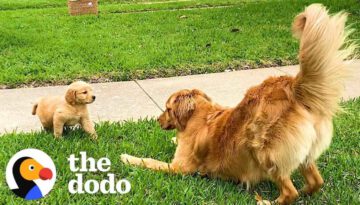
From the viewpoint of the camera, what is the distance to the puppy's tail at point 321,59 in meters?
3.52

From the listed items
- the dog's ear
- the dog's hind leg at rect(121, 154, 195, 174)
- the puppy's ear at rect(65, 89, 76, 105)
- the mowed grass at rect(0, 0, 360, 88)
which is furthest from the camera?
the mowed grass at rect(0, 0, 360, 88)

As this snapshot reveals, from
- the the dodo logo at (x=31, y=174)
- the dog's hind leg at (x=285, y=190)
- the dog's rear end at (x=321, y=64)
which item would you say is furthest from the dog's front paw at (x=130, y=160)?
the dog's rear end at (x=321, y=64)

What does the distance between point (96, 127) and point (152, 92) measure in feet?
4.52

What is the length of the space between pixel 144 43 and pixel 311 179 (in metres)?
5.59

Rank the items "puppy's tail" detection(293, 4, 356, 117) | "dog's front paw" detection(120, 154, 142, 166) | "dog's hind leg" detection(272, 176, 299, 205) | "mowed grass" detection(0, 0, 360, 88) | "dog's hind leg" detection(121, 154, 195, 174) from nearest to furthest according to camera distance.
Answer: "puppy's tail" detection(293, 4, 356, 117)
"dog's hind leg" detection(272, 176, 299, 205)
"dog's hind leg" detection(121, 154, 195, 174)
"dog's front paw" detection(120, 154, 142, 166)
"mowed grass" detection(0, 0, 360, 88)

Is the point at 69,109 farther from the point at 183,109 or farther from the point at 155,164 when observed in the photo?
the point at 183,109

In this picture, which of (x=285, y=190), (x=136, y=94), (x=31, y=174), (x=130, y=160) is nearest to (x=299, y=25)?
(x=285, y=190)

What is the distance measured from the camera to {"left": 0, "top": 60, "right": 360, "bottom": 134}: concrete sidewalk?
5695mm

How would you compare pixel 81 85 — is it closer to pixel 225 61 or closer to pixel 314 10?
pixel 314 10

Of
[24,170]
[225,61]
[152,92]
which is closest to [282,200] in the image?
[24,170]

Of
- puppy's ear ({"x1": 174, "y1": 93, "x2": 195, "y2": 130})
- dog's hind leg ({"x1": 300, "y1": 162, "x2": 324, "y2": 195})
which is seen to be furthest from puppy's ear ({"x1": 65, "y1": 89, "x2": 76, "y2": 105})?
dog's hind leg ({"x1": 300, "y1": 162, "x2": 324, "y2": 195})

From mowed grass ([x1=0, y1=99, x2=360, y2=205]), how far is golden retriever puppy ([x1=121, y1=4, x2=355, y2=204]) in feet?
0.60

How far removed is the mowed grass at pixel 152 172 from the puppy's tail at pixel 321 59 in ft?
2.89

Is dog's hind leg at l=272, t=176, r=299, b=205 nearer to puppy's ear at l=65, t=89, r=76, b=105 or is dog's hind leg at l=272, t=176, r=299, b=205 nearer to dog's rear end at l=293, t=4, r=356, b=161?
dog's rear end at l=293, t=4, r=356, b=161
